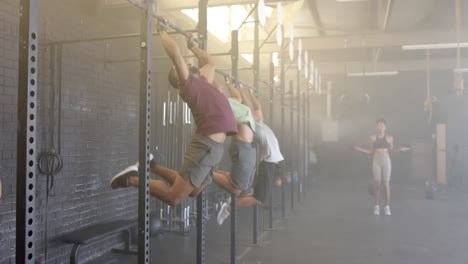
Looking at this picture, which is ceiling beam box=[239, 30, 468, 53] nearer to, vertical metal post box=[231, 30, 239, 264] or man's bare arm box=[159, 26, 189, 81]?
vertical metal post box=[231, 30, 239, 264]

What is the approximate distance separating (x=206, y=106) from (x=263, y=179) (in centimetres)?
174

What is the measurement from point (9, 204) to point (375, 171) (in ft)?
16.3

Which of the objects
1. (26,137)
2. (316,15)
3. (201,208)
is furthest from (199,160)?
(316,15)

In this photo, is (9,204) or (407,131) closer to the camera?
(9,204)

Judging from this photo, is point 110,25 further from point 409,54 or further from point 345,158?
point 345,158

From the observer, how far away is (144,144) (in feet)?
6.36

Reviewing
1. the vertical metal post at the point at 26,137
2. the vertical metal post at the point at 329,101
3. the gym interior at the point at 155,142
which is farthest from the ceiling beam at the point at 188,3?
the vertical metal post at the point at 329,101

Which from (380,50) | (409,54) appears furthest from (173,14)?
(409,54)

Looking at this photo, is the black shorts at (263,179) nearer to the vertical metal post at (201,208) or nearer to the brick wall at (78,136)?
the vertical metal post at (201,208)

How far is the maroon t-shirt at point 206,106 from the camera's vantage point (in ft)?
7.80

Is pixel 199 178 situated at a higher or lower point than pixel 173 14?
lower

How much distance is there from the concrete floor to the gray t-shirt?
0.94 m

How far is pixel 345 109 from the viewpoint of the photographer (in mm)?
12352

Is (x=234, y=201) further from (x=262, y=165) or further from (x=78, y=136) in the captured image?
(x=78, y=136)
